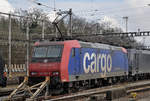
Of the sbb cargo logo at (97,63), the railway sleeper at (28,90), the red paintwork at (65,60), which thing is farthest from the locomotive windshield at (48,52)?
the sbb cargo logo at (97,63)

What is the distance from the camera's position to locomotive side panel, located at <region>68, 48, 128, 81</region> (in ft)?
54.3

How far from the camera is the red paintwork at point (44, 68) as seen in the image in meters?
15.2

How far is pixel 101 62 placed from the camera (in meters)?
19.8

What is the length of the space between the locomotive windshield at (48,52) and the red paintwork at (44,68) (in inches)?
18.3

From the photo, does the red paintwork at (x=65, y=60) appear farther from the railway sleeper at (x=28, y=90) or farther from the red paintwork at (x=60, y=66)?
the railway sleeper at (x=28, y=90)

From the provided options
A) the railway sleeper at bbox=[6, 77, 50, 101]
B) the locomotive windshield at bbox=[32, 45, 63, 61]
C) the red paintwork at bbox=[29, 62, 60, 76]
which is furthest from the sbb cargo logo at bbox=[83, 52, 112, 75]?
the railway sleeper at bbox=[6, 77, 50, 101]

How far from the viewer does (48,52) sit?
16.1 m

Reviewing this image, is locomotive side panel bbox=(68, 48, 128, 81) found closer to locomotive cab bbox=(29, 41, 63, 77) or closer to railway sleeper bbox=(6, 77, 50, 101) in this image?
locomotive cab bbox=(29, 41, 63, 77)

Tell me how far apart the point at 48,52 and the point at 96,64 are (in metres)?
4.29

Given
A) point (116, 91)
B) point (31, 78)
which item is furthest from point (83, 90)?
point (116, 91)

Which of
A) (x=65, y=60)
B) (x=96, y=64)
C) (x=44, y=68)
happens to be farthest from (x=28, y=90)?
(x=96, y=64)

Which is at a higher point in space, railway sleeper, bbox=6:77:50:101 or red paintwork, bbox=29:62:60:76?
red paintwork, bbox=29:62:60:76

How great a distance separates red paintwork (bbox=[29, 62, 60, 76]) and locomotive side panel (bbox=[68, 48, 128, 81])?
89cm

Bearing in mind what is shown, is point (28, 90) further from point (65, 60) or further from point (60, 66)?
point (65, 60)
